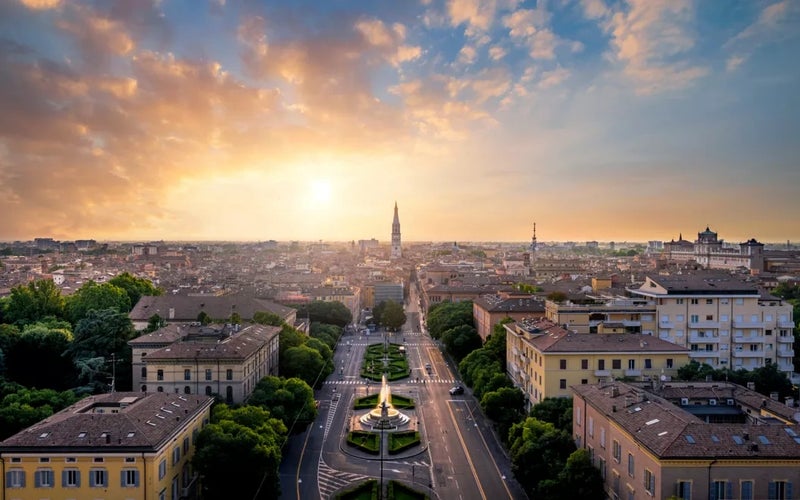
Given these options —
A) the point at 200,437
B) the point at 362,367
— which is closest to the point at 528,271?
the point at 362,367

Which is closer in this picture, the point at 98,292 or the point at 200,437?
the point at 200,437

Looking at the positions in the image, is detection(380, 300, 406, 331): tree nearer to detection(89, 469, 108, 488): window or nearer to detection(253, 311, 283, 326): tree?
detection(253, 311, 283, 326): tree

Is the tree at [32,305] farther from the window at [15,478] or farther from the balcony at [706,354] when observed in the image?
the balcony at [706,354]

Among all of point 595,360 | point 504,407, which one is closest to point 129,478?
point 504,407

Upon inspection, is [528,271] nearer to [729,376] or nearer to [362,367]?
[362,367]

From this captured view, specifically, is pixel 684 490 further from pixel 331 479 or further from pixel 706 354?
pixel 706 354

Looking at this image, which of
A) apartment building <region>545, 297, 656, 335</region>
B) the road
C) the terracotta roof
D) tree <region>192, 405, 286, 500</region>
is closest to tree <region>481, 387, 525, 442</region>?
the road

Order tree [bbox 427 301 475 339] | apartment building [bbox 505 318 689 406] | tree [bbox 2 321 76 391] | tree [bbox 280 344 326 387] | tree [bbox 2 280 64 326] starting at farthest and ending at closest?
1. tree [bbox 427 301 475 339]
2. tree [bbox 2 280 64 326]
3. tree [bbox 280 344 326 387]
4. tree [bbox 2 321 76 391]
5. apartment building [bbox 505 318 689 406]
